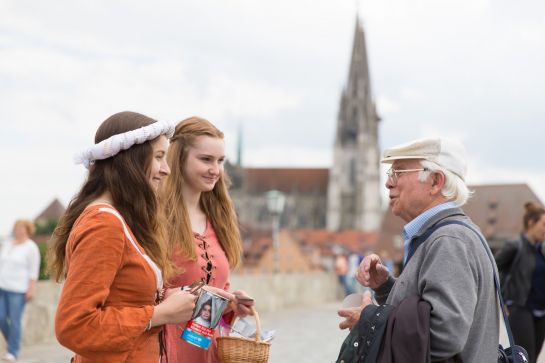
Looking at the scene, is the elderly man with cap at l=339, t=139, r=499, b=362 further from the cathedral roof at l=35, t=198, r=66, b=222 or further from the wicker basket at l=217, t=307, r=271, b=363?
the cathedral roof at l=35, t=198, r=66, b=222

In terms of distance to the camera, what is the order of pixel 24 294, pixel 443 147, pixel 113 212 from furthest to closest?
pixel 24 294, pixel 443 147, pixel 113 212

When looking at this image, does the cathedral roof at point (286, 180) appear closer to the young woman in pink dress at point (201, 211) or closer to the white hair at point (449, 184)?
the young woman in pink dress at point (201, 211)

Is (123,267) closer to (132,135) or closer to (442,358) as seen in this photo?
(132,135)

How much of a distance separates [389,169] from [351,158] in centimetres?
10941

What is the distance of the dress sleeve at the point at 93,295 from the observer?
2764mm

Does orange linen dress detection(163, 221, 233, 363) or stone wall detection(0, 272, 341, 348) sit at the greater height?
orange linen dress detection(163, 221, 233, 363)

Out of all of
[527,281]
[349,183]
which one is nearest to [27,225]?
[527,281]

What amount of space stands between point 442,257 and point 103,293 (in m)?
1.34

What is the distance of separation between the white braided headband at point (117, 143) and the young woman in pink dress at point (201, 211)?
969 millimetres

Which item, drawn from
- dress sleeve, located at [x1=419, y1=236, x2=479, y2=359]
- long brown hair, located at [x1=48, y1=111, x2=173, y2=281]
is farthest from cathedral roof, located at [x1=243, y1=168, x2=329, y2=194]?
long brown hair, located at [x1=48, y1=111, x2=173, y2=281]

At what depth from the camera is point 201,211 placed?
4.36 m

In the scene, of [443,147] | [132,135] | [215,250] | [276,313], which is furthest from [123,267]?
[276,313]

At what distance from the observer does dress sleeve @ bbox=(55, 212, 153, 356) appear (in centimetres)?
276

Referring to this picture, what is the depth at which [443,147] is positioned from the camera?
11.9 ft
